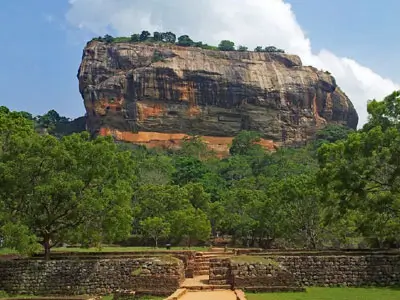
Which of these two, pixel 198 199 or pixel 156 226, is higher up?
pixel 198 199

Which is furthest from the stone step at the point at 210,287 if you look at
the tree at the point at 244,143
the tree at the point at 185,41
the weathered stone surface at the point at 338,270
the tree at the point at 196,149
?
the tree at the point at 185,41

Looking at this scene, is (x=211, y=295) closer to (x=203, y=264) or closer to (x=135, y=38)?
(x=203, y=264)

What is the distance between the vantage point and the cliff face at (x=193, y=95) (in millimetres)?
110188

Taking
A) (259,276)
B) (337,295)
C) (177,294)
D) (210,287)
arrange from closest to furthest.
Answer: (177,294) → (337,295) → (259,276) → (210,287)

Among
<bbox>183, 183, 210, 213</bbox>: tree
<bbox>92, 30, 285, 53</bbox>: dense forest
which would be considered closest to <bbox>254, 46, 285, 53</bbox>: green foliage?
<bbox>92, 30, 285, 53</bbox>: dense forest

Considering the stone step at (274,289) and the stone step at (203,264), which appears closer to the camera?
the stone step at (274,289)

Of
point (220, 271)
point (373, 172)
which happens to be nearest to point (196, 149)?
point (373, 172)

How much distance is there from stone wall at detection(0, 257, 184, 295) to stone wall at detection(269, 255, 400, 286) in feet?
16.8

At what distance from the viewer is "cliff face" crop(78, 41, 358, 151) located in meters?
110

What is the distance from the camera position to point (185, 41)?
414 feet

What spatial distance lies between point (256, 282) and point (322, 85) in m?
109

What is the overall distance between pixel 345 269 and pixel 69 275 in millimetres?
11974

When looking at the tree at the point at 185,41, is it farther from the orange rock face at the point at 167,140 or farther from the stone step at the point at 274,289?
the stone step at the point at 274,289

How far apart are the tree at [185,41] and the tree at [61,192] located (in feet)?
337
